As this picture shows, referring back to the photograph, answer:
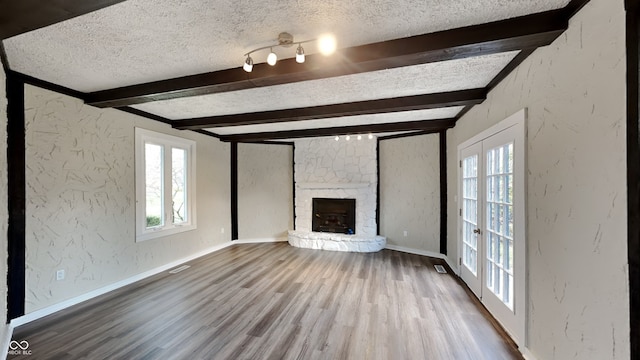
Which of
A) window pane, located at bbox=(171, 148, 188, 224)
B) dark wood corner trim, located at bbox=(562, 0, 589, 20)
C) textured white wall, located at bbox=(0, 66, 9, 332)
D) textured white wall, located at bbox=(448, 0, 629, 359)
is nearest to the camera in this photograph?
textured white wall, located at bbox=(448, 0, 629, 359)

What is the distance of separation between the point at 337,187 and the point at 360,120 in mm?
1805

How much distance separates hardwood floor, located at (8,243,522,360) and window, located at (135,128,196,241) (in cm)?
86

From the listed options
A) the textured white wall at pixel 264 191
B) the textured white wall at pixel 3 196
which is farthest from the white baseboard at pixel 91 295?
the textured white wall at pixel 264 191

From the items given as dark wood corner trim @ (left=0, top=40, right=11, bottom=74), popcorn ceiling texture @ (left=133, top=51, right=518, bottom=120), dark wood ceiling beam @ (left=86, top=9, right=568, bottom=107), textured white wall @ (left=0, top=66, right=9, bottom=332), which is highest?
popcorn ceiling texture @ (left=133, top=51, right=518, bottom=120)

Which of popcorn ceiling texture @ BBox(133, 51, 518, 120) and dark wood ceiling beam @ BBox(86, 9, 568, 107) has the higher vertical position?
popcorn ceiling texture @ BBox(133, 51, 518, 120)

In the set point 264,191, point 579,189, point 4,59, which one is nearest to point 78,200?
point 4,59

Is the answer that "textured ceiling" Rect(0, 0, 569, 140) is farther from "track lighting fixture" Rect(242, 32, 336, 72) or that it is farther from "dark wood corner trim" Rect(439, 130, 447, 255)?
"dark wood corner trim" Rect(439, 130, 447, 255)

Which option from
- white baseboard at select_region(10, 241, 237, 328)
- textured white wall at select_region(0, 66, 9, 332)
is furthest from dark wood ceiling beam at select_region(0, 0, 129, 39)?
white baseboard at select_region(10, 241, 237, 328)

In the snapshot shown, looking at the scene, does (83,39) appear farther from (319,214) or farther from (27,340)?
(319,214)

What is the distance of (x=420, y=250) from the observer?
5.05 m

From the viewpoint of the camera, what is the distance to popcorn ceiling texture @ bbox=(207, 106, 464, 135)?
388 cm

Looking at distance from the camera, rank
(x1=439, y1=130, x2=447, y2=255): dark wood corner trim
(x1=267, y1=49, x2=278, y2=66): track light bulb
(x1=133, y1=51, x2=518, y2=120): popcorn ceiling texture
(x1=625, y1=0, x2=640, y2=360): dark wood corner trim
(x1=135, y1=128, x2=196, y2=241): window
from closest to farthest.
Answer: (x1=625, y1=0, x2=640, y2=360): dark wood corner trim < (x1=267, y1=49, x2=278, y2=66): track light bulb < (x1=133, y1=51, x2=518, y2=120): popcorn ceiling texture < (x1=135, y1=128, x2=196, y2=241): window < (x1=439, y1=130, x2=447, y2=255): dark wood corner trim

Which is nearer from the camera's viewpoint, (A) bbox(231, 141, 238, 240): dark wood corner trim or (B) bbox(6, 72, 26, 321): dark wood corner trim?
(B) bbox(6, 72, 26, 321): dark wood corner trim

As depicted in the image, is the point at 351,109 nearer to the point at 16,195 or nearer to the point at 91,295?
the point at 16,195
